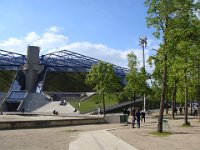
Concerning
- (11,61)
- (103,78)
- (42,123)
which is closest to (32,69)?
(11,61)

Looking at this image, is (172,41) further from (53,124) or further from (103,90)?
(103,90)

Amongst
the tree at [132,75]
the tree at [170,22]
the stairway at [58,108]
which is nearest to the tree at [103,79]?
the tree at [132,75]

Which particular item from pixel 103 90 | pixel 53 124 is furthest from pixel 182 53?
pixel 103 90

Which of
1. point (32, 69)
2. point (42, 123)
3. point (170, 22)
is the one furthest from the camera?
point (32, 69)

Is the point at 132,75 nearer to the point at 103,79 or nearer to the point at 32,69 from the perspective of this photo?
the point at 103,79

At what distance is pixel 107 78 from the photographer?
66000 mm

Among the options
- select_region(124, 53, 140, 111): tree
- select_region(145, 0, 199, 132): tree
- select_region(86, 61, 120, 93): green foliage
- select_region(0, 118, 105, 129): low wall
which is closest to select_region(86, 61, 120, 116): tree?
select_region(86, 61, 120, 93): green foliage

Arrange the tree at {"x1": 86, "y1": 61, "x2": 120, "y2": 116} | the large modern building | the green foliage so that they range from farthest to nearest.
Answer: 1. the large modern building
2. the green foliage
3. the tree at {"x1": 86, "y1": 61, "x2": 120, "y2": 116}

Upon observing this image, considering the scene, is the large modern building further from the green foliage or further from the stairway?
the green foliage

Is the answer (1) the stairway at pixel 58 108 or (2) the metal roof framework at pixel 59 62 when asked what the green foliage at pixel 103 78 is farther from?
(2) the metal roof framework at pixel 59 62

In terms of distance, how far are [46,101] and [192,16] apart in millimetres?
79595

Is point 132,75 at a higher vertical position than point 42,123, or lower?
higher

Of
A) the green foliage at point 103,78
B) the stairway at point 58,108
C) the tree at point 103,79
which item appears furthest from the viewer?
the stairway at point 58,108

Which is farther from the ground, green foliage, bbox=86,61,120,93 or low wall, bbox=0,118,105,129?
green foliage, bbox=86,61,120,93
